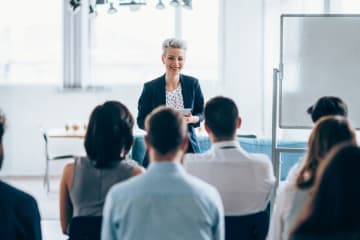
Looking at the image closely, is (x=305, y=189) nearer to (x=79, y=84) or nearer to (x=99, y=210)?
(x=99, y=210)

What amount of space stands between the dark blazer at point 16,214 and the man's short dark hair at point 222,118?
0.88 meters

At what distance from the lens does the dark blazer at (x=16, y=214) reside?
2.33 metres

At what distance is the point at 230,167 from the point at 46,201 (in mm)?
4836

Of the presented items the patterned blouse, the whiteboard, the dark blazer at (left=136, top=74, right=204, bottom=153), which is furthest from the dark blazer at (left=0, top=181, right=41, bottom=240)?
the whiteboard

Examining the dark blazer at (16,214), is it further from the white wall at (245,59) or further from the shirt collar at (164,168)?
the white wall at (245,59)

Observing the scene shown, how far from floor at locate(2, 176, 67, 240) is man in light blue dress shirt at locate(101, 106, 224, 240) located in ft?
11.0

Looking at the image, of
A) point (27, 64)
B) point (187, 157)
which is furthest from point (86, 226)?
point (27, 64)

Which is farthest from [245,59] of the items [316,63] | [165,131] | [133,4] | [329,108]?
[165,131]

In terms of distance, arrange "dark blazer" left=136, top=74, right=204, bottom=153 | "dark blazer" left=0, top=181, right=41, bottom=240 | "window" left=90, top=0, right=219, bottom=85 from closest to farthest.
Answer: "dark blazer" left=0, top=181, right=41, bottom=240 < "dark blazer" left=136, top=74, right=204, bottom=153 < "window" left=90, top=0, right=219, bottom=85

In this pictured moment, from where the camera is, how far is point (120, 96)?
8.97m

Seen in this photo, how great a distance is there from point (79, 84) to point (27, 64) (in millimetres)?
739

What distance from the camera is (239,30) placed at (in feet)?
29.3

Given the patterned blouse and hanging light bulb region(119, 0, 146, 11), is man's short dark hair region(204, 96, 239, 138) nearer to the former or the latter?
the patterned blouse

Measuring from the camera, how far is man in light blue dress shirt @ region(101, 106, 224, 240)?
2184 mm
